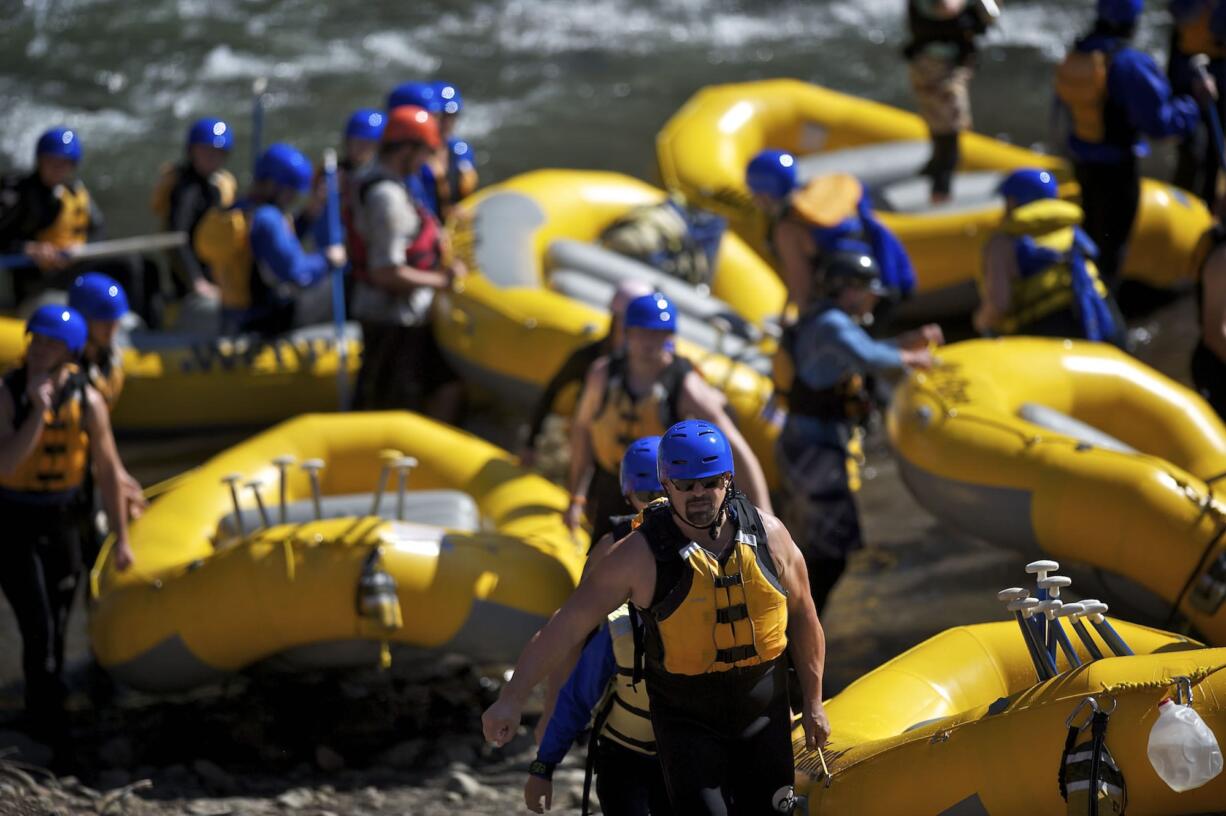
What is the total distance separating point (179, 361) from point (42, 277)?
788 mm

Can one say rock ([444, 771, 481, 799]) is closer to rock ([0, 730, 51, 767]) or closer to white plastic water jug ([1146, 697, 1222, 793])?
rock ([0, 730, 51, 767])

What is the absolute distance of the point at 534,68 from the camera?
14047 millimetres

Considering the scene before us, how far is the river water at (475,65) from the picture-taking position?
12.6 m

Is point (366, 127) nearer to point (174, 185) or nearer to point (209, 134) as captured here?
point (209, 134)

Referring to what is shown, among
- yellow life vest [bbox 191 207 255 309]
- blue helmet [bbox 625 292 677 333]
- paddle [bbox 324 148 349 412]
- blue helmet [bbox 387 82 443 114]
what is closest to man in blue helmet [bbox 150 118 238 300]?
yellow life vest [bbox 191 207 255 309]

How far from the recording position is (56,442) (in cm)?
521

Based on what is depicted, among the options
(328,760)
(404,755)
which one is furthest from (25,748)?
(404,755)

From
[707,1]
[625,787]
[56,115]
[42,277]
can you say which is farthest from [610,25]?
[625,787]

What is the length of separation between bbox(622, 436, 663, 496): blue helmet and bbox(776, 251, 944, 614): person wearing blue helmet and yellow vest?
140 centimetres

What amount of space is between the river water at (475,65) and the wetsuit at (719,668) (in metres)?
8.23

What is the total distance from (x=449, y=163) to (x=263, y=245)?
4.95 feet

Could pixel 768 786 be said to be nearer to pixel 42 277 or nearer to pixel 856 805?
pixel 856 805

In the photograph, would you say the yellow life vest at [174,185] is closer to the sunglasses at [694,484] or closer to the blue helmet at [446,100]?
the blue helmet at [446,100]

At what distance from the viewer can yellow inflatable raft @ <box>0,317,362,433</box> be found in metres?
7.79
